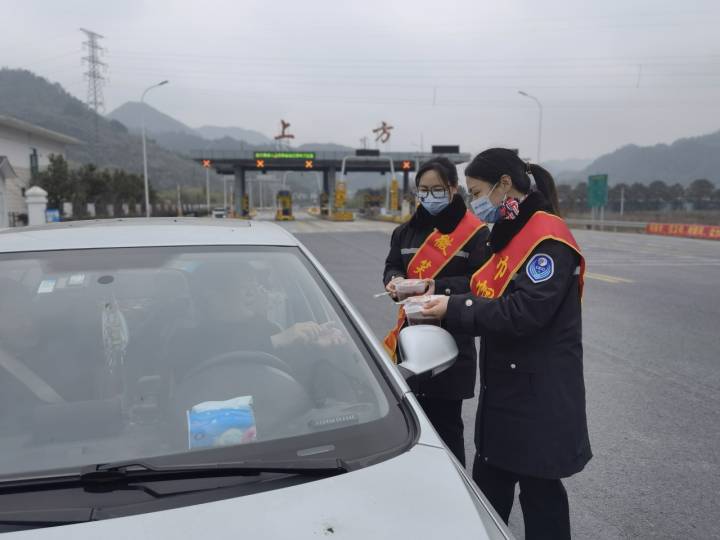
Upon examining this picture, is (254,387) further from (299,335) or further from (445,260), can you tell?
(445,260)

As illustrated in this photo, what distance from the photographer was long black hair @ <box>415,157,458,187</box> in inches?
125

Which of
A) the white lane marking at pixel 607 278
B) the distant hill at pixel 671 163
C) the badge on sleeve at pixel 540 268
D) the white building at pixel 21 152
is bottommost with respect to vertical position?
the white lane marking at pixel 607 278

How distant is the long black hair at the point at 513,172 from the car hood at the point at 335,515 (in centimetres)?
126

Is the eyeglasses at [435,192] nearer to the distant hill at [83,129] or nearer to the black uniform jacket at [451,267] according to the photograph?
the black uniform jacket at [451,267]

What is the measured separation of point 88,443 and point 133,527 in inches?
17.0

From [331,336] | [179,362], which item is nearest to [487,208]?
[331,336]

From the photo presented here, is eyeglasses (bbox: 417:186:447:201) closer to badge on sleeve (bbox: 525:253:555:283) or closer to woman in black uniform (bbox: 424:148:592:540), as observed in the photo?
woman in black uniform (bbox: 424:148:592:540)

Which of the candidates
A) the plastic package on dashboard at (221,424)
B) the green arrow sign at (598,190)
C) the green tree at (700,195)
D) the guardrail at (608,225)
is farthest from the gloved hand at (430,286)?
the green tree at (700,195)

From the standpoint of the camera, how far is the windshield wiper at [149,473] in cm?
146

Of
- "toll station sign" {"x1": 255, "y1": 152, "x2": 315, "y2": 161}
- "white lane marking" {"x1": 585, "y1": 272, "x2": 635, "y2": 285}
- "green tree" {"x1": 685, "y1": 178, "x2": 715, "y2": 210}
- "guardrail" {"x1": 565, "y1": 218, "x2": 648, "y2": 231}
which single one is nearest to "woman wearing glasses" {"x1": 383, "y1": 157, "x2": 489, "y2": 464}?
"white lane marking" {"x1": 585, "y1": 272, "x2": 635, "y2": 285}

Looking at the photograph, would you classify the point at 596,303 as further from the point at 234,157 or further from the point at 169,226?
the point at 234,157

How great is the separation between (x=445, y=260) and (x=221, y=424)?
1.70m

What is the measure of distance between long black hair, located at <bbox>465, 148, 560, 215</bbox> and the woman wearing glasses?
0.64 metres

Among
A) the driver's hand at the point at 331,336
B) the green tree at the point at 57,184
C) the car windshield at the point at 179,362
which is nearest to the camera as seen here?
the car windshield at the point at 179,362
